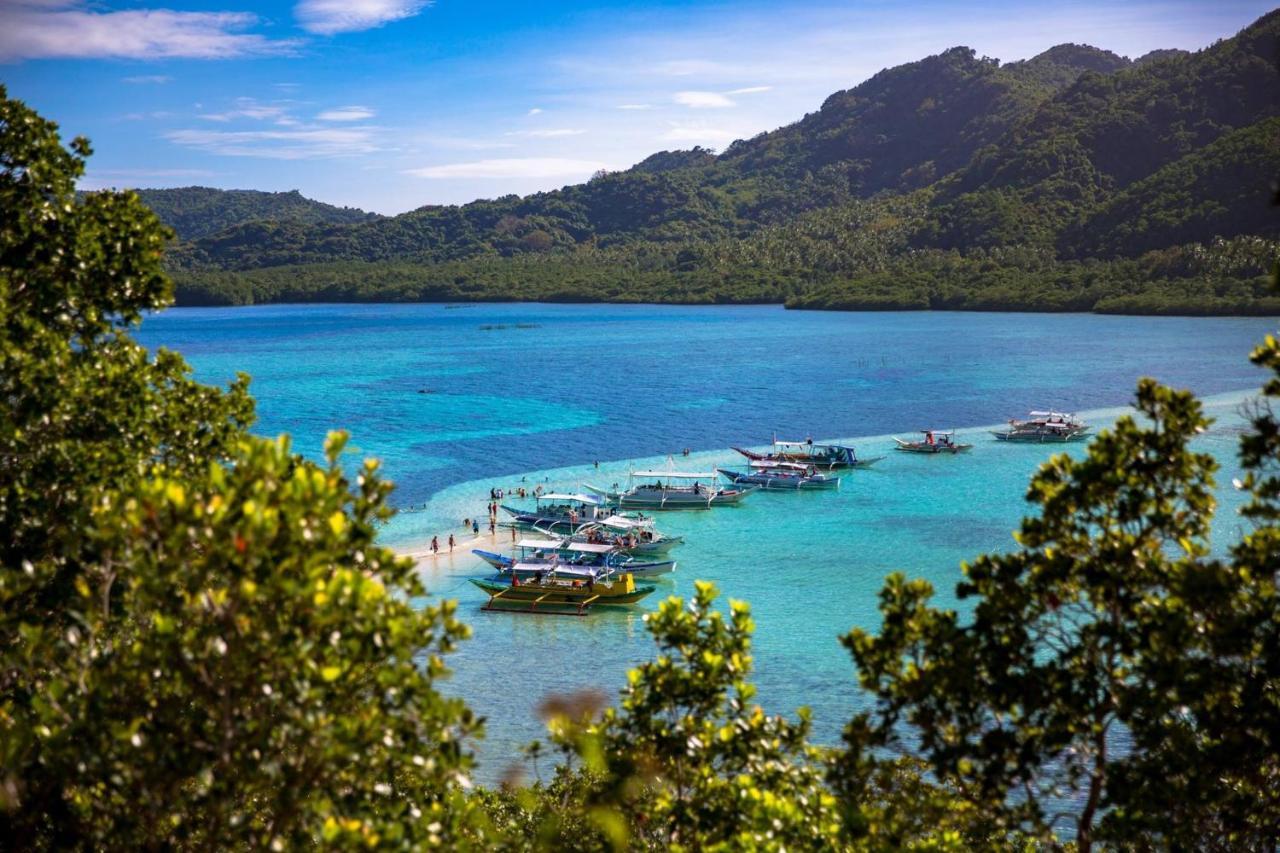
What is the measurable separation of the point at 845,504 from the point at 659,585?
14.0 metres

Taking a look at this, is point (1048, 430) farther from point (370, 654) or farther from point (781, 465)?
point (370, 654)

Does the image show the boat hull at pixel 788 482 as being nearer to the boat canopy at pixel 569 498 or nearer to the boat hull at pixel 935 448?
the boat hull at pixel 935 448

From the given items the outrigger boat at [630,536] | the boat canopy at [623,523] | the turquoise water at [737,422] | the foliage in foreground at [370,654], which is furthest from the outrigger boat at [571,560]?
the foliage in foreground at [370,654]

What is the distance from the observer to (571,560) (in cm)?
3762

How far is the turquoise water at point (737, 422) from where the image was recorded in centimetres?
3073

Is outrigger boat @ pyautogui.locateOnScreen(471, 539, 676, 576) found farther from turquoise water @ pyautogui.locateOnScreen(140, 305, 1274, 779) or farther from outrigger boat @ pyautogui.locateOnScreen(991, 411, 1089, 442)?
outrigger boat @ pyautogui.locateOnScreen(991, 411, 1089, 442)

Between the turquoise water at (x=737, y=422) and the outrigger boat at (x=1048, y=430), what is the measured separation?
147 cm

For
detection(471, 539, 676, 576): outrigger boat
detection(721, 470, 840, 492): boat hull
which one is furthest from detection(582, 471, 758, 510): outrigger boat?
detection(471, 539, 676, 576): outrigger boat

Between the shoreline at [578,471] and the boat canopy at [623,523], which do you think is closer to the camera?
the boat canopy at [623,523]

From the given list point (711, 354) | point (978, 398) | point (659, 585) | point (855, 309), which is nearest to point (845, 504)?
point (659, 585)

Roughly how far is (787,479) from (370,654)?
44.5m

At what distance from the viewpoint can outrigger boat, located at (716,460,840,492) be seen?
50219mm

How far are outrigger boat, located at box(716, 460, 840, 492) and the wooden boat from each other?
16.7 meters

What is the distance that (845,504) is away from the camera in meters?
46.8
